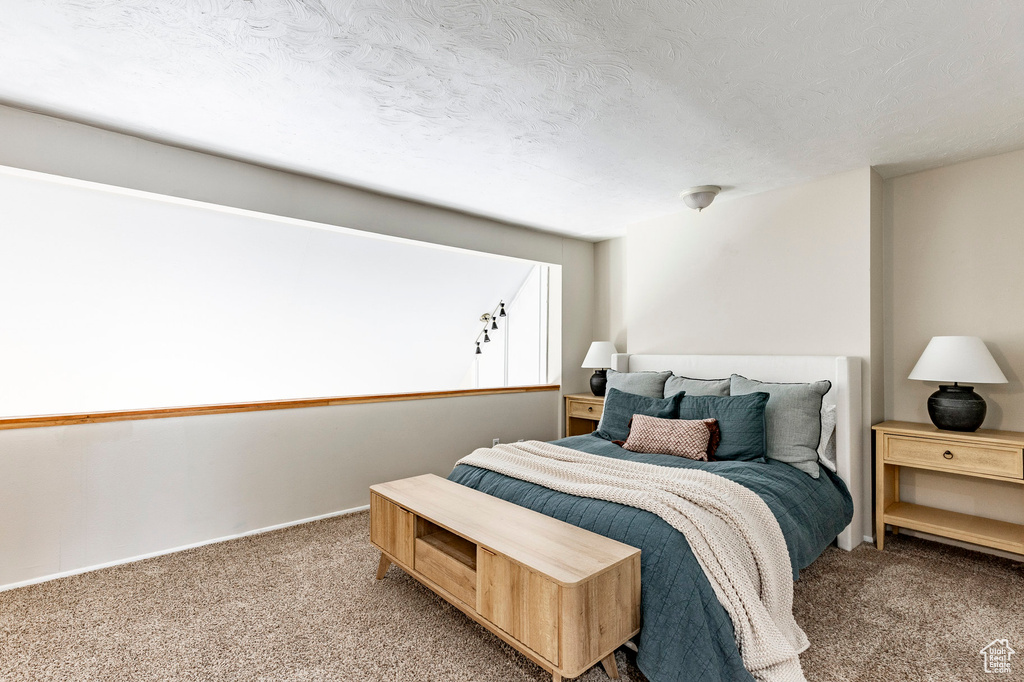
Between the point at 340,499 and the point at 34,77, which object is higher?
the point at 34,77

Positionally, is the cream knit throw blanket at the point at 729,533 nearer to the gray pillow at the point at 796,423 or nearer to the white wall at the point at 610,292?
the gray pillow at the point at 796,423

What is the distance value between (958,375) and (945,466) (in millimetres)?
494

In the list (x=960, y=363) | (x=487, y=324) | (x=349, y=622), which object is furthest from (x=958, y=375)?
(x=487, y=324)

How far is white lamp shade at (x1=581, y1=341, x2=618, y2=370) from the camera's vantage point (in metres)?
4.60

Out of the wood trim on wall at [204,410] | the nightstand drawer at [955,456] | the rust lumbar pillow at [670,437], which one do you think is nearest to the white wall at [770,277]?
the nightstand drawer at [955,456]

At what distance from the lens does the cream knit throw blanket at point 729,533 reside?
165 cm

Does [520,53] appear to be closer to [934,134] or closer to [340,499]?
[934,134]

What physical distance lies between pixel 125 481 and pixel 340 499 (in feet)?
4.09

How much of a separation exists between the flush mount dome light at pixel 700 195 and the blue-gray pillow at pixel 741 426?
142 centimetres

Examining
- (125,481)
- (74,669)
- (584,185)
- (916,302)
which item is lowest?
(74,669)

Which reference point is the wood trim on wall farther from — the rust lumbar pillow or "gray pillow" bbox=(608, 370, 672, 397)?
the rust lumbar pillow

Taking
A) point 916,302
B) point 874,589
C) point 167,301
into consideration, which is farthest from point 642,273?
point 167,301

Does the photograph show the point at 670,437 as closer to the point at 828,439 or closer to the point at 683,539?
the point at 828,439

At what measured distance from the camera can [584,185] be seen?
3422 mm
